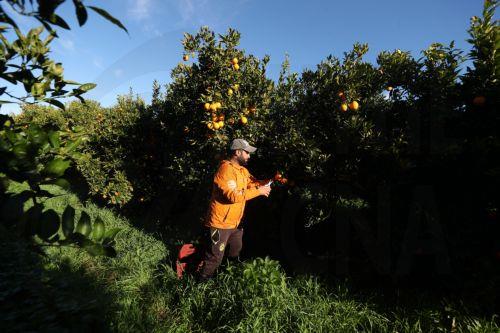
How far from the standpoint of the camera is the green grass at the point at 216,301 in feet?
9.78

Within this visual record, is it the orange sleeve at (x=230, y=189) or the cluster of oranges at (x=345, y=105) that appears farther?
the orange sleeve at (x=230, y=189)

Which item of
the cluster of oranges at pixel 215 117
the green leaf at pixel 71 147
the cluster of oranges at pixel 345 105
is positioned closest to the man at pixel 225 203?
the cluster of oranges at pixel 215 117

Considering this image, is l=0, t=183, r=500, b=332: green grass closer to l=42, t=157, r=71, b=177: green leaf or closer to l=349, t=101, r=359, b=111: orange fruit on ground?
l=42, t=157, r=71, b=177: green leaf

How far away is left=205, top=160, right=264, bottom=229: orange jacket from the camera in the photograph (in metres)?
3.79

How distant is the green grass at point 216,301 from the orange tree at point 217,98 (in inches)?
75.6

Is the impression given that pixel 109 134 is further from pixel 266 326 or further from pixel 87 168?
pixel 266 326

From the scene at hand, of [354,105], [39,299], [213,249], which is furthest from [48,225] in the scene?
[354,105]

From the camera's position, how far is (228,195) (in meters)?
3.75

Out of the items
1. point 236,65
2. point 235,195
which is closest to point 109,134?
point 236,65

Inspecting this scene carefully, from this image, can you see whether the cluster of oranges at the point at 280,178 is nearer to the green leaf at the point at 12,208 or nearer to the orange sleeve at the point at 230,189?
the orange sleeve at the point at 230,189

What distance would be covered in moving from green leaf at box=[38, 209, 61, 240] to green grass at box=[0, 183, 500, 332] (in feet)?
5.85

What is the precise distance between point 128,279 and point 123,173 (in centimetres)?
407

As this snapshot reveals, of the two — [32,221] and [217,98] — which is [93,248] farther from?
[217,98]

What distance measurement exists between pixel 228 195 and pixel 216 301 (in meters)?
1.25
